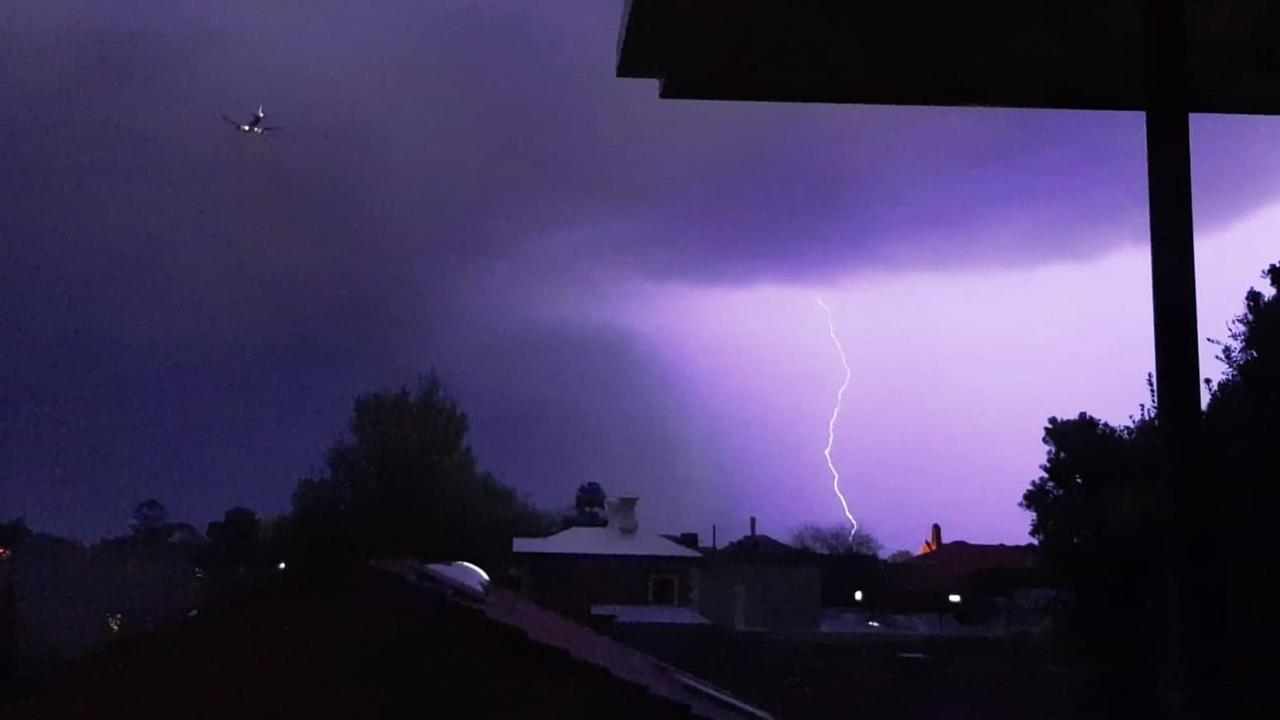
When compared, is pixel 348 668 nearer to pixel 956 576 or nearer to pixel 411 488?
pixel 411 488

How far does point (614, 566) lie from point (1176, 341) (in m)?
27.0

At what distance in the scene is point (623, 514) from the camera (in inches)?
1261

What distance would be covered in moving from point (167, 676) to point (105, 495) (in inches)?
971

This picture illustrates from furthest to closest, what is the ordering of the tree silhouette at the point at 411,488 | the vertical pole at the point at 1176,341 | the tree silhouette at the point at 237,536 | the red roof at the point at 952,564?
1. the red roof at the point at 952,564
2. the tree silhouette at the point at 411,488
3. the tree silhouette at the point at 237,536
4. the vertical pole at the point at 1176,341

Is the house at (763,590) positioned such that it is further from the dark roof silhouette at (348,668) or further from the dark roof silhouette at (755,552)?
the dark roof silhouette at (348,668)

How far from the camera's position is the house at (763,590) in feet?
102

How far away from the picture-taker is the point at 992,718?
2000 cm

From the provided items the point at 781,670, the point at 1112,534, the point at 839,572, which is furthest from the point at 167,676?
the point at 839,572

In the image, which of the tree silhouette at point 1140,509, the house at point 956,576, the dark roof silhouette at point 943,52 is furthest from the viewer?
the house at point 956,576

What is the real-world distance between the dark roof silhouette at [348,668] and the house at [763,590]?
28622 mm

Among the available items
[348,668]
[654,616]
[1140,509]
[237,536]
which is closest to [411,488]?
[237,536]

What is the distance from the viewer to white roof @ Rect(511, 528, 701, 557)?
30.2 m

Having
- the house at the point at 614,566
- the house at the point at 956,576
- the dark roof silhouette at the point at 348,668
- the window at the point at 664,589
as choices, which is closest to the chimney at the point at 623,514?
the house at the point at 614,566

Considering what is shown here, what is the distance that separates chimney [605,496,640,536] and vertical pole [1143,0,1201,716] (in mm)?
27972
